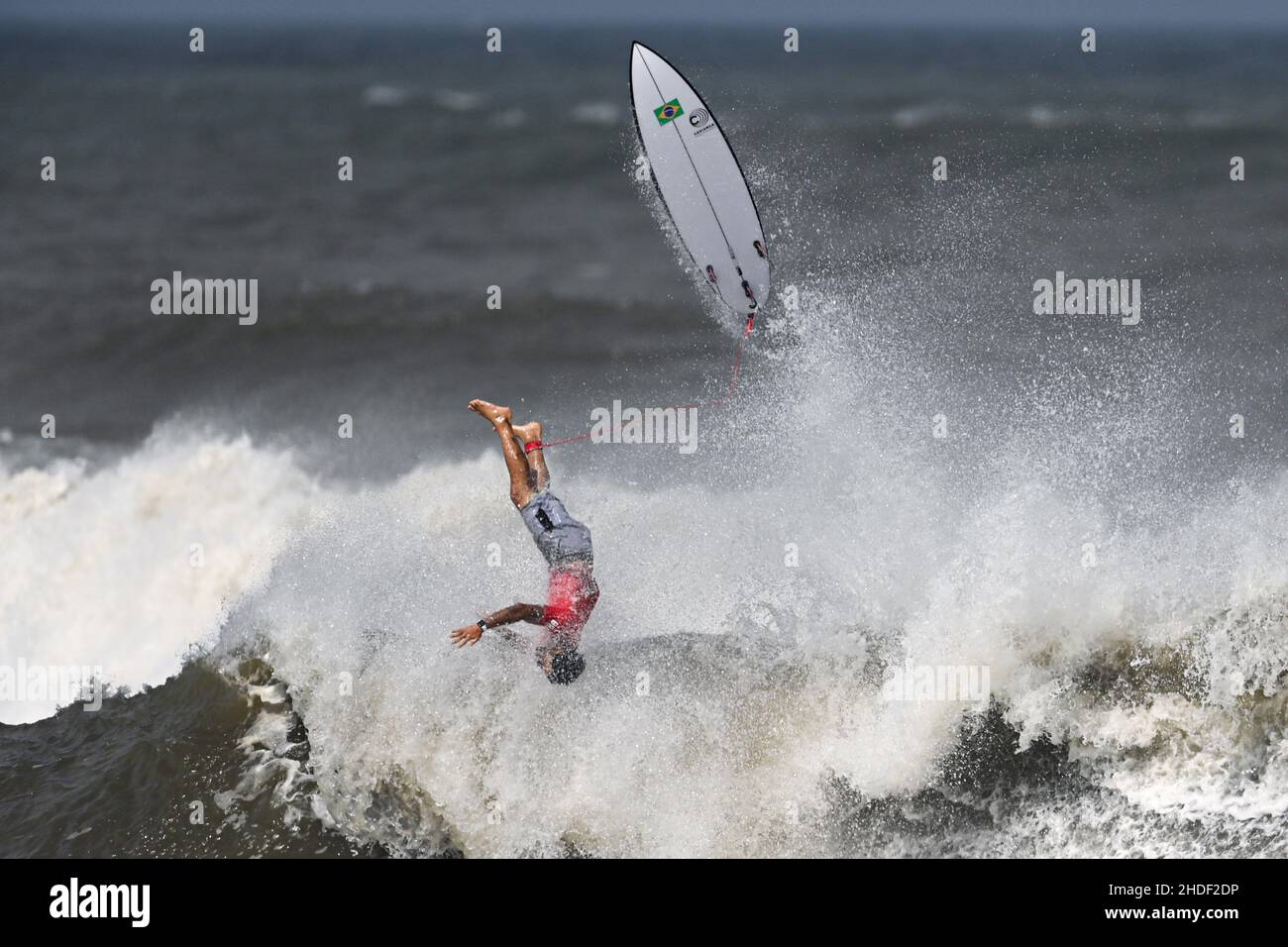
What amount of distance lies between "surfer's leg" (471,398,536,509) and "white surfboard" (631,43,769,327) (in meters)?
3.18

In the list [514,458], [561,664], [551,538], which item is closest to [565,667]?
[561,664]

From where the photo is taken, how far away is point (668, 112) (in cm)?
1062

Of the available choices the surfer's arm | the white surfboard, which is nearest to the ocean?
the white surfboard

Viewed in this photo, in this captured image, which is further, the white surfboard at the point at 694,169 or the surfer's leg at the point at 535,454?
the white surfboard at the point at 694,169

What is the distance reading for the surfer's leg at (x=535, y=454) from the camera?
8992 millimetres

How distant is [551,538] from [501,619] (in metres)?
1.08

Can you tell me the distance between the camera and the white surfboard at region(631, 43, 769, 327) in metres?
10.6

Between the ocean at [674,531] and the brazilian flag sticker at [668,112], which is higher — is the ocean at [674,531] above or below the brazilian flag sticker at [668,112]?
below

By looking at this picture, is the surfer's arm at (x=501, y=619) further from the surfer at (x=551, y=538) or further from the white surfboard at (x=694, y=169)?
the white surfboard at (x=694, y=169)

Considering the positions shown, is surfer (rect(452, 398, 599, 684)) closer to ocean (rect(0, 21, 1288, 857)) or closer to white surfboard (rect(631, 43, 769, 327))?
ocean (rect(0, 21, 1288, 857))

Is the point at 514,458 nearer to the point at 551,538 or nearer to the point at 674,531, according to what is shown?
the point at 551,538

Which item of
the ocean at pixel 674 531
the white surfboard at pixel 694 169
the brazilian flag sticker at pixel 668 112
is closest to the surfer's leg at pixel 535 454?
the ocean at pixel 674 531

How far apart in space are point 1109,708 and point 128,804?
312 inches

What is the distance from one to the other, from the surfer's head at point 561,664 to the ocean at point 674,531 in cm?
60
